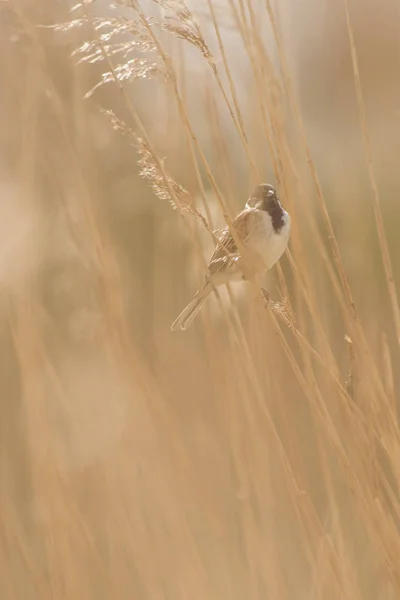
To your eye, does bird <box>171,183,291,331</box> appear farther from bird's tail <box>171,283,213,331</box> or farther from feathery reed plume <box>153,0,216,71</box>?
feathery reed plume <box>153,0,216,71</box>

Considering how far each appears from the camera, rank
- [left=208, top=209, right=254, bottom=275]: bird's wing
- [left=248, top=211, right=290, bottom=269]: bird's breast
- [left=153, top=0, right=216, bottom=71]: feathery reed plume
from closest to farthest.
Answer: [left=153, top=0, right=216, bottom=71]: feathery reed plume, [left=248, top=211, right=290, bottom=269]: bird's breast, [left=208, top=209, right=254, bottom=275]: bird's wing

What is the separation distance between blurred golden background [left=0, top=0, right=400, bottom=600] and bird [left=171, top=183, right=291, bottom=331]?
3cm

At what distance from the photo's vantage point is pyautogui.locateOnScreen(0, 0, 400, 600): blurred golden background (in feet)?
2.87

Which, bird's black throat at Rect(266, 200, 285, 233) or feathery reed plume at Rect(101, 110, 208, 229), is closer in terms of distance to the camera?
feathery reed plume at Rect(101, 110, 208, 229)

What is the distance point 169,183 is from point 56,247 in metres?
0.69

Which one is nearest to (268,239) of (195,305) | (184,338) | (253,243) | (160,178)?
(253,243)

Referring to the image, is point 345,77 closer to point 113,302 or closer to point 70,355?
point 70,355

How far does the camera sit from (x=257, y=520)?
1229mm

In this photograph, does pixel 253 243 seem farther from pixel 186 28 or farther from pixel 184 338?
pixel 184 338

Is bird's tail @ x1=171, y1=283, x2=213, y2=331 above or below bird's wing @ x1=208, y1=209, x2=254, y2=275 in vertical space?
below

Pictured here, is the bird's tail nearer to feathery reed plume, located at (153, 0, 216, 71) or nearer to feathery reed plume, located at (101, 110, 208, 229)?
feathery reed plume, located at (101, 110, 208, 229)

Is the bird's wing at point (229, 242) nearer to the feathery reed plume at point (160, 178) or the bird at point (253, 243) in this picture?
the bird at point (253, 243)

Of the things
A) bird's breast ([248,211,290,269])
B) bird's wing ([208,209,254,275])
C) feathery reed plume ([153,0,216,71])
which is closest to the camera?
feathery reed plume ([153,0,216,71])

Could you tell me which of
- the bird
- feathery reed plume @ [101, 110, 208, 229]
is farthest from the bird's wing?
feathery reed plume @ [101, 110, 208, 229]
